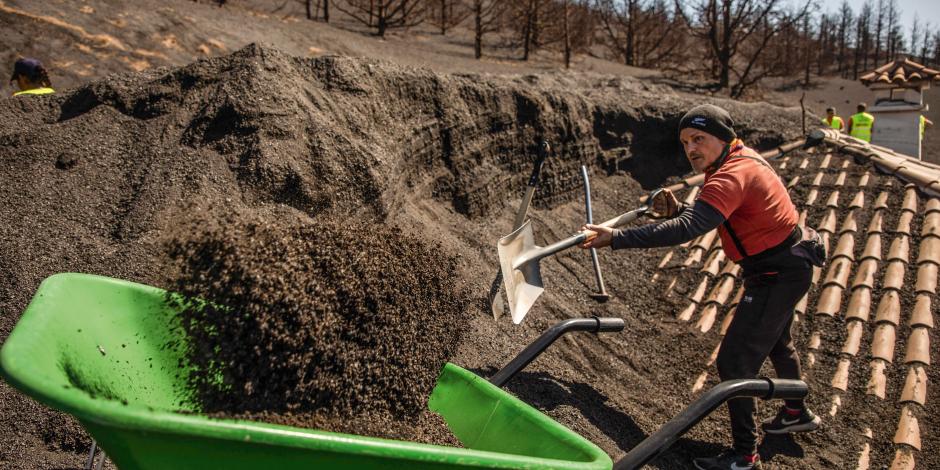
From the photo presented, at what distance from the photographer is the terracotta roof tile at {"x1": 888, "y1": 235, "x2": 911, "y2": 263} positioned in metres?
5.15

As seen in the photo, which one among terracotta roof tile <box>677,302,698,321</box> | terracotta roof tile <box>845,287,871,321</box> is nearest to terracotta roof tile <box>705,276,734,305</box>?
terracotta roof tile <box>677,302,698,321</box>

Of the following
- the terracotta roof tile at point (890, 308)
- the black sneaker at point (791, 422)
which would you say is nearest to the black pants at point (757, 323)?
the black sneaker at point (791, 422)

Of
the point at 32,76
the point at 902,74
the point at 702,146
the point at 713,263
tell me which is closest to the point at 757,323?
the point at 702,146

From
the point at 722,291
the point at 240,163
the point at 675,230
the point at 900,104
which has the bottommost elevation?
the point at 722,291

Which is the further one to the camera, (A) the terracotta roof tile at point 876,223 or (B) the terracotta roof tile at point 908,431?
(A) the terracotta roof tile at point 876,223

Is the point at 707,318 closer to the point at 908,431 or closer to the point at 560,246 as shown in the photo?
the point at 908,431

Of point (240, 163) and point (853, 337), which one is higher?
point (240, 163)

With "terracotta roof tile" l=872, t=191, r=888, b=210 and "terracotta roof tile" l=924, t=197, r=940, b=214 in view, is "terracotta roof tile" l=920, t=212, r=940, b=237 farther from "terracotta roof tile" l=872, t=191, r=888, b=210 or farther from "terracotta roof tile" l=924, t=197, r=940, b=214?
"terracotta roof tile" l=872, t=191, r=888, b=210

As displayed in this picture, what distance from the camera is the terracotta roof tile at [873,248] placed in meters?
5.21

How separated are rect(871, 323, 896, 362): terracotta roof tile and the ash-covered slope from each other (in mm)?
1672

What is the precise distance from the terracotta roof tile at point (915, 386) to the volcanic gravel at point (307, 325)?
304 centimetres

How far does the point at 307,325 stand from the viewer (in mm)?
1948

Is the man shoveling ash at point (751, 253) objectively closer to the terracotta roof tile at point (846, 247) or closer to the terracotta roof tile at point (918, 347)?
the terracotta roof tile at point (918, 347)

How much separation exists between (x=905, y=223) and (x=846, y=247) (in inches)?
22.7
